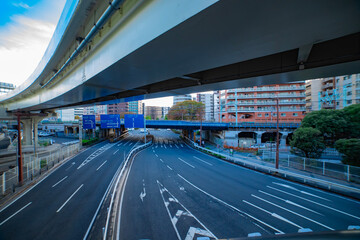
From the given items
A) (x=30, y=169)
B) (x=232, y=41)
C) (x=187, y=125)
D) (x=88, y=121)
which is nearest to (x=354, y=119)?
(x=187, y=125)

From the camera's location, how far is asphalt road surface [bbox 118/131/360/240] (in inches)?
246

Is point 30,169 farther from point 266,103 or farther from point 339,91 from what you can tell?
point 339,91

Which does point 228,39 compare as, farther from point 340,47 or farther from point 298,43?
point 340,47

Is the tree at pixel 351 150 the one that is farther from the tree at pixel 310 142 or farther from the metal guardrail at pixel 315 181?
the metal guardrail at pixel 315 181

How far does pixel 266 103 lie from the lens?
128 ft

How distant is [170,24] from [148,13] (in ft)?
2.85

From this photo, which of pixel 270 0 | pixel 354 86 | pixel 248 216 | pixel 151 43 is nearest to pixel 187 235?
pixel 248 216

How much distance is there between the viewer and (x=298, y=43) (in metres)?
3.15

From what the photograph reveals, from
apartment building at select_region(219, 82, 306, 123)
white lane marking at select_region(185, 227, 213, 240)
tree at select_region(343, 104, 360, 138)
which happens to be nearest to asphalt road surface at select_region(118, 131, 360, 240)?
white lane marking at select_region(185, 227, 213, 240)

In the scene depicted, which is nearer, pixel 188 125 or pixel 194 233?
pixel 194 233

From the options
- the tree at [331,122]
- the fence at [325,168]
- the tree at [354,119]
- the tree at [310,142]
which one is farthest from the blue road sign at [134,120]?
the tree at [354,119]

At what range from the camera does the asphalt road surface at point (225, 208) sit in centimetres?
625

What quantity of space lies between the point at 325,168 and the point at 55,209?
19094 millimetres

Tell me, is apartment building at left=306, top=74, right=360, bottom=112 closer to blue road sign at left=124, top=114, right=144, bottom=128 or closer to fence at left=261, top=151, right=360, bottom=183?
fence at left=261, top=151, right=360, bottom=183
